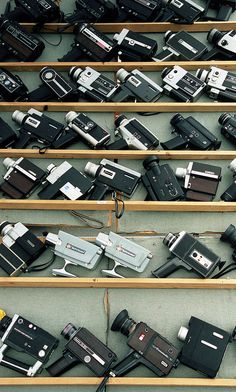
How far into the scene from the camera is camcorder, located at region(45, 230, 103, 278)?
3.54 meters

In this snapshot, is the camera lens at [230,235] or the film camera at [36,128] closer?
the camera lens at [230,235]

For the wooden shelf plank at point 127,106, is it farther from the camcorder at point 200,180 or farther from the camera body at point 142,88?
the camcorder at point 200,180

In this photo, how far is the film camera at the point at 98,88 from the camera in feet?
14.3

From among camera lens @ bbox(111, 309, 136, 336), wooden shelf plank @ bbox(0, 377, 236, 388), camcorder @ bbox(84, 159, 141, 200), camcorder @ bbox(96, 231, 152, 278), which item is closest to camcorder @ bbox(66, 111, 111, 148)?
camcorder @ bbox(84, 159, 141, 200)

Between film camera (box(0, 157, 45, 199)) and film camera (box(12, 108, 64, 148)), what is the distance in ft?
0.99

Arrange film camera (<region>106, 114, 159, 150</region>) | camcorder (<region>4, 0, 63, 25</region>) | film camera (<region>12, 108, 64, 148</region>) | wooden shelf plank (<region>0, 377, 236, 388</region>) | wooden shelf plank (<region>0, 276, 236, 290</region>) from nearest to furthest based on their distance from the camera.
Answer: wooden shelf plank (<region>0, 377, 236, 388</region>)
wooden shelf plank (<region>0, 276, 236, 290</region>)
film camera (<region>106, 114, 159, 150</region>)
film camera (<region>12, 108, 64, 148</region>)
camcorder (<region>4, 0, 63, 25</region>)

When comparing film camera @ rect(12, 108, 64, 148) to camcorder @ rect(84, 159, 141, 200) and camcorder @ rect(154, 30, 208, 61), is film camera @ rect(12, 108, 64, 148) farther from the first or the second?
camcorder @ rect(154, 30, 208, 61)

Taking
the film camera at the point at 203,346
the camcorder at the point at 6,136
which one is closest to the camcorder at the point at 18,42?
the camcorder at the point at 6,136

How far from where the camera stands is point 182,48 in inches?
182

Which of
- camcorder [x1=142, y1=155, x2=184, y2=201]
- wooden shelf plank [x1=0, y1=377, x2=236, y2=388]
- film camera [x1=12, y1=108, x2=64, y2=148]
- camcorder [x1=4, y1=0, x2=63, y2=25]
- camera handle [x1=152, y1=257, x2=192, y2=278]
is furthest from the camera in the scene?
camcorder [x1=4, y1=0, x2=63, y2=25]

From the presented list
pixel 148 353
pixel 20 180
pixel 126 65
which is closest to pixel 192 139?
pixel 126 65

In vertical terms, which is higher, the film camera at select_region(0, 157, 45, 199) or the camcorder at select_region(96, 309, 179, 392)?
the film camera at select_region(0, 157, 45, 199)

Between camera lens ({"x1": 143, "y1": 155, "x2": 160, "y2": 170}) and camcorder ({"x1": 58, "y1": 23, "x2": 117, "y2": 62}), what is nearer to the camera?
camera lens ({"x1": 143, "y1": 155, "x2": 160, "y2": 170})

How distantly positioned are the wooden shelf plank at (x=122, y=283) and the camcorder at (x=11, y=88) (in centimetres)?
170
